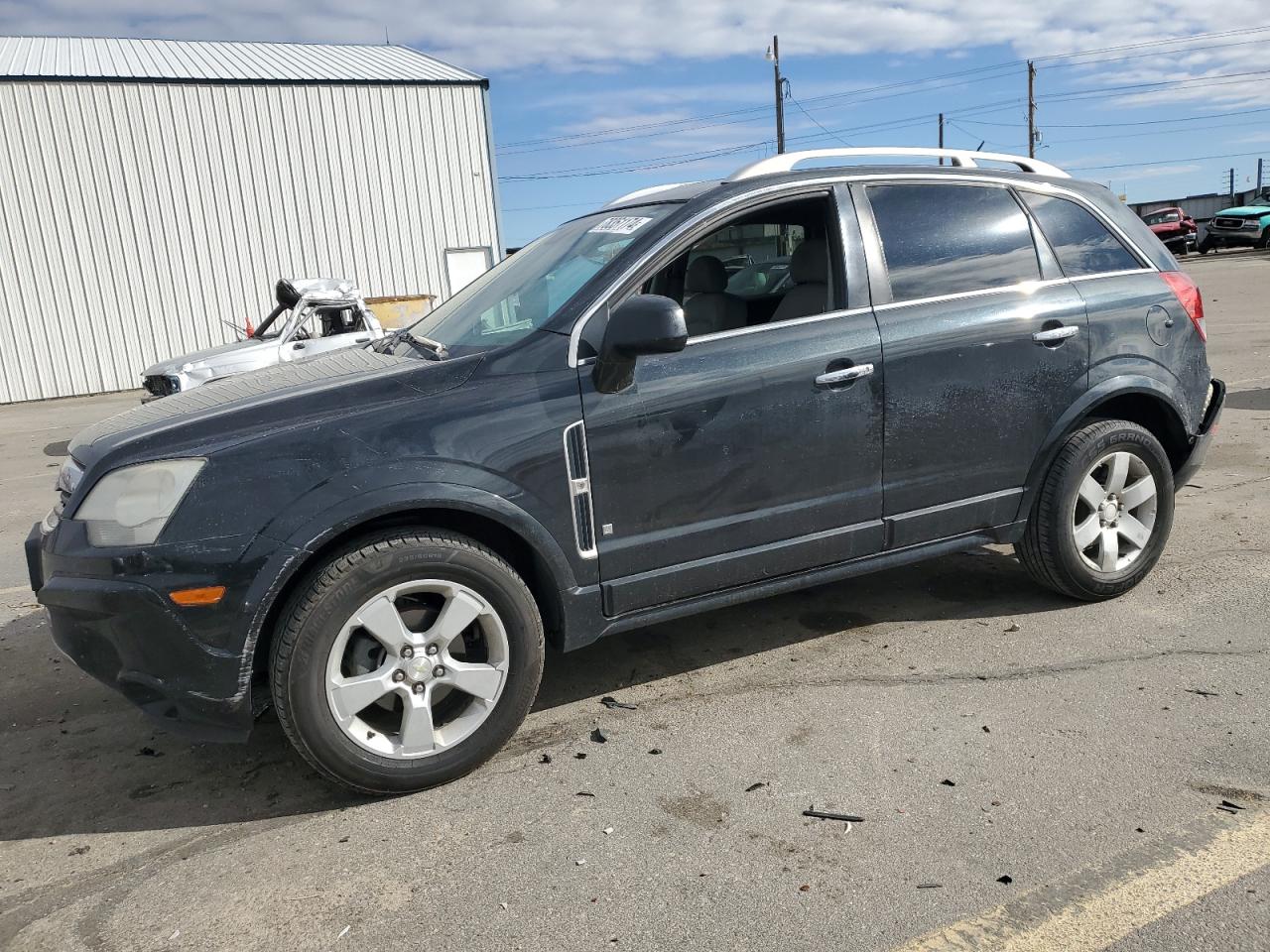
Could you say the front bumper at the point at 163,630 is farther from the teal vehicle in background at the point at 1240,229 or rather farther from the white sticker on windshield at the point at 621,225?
the teal vehicle in background at the point at 1240,229

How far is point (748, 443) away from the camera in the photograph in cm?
350

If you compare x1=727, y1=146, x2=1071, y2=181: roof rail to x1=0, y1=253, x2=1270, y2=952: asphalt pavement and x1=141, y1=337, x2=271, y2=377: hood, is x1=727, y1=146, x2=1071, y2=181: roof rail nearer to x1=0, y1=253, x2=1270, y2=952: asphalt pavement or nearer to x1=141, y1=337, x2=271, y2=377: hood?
x1=0, y1=253, x2=1270, y2=952: asphalt pavement

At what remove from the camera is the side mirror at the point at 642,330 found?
3.11 metres

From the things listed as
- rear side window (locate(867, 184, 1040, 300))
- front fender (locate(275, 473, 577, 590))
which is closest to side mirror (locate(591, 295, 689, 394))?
front fender (locate(275, 473, 577, 590))

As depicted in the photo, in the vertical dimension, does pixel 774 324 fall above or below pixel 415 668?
above

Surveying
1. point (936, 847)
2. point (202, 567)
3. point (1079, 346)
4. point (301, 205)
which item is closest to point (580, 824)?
point (936, 847)

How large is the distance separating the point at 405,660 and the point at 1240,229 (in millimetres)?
36801

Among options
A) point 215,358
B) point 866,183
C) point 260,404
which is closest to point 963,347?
point 866,183

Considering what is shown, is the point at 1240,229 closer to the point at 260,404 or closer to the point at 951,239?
the point at 951,239

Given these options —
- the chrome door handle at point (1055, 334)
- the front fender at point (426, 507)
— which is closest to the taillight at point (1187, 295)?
the chrome door handle at point (1055, 334)

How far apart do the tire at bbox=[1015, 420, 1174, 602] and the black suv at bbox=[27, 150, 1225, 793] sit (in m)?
0.01

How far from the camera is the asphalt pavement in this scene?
243 cm

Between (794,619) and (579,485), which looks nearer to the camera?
(579,485)

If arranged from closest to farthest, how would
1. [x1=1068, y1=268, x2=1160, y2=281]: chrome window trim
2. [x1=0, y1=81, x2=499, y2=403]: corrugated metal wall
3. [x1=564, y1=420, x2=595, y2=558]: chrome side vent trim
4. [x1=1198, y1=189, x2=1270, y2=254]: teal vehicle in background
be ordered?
1. [x1=564, y1=420, x2=595, y2=558]: chrome side vent trim
2. [x1=1068, y1=268, x2=1160, y2=281]: chrome window trim
3. [x1=0, y1=81, x2=499, y2=403]: corrugated metal wall
4. [x1=1198, y1=189, x2=1270, y2=254]: teal vehicle in background
